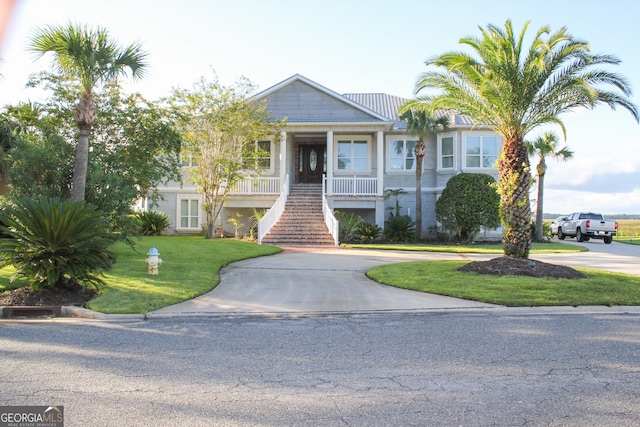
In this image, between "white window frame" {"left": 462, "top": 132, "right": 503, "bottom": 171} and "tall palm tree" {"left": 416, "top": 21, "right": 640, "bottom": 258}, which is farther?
"white window frame" {"left": 462, "top": 132, "right": 503, "bottom": 171}

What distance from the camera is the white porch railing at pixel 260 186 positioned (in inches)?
899

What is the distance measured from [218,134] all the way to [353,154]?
24.2 ft

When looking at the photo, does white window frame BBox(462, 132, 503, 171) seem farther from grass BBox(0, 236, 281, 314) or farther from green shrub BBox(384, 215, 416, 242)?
grass BBox(0, 236, 281, 314)

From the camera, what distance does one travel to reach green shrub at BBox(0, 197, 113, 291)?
8195mm

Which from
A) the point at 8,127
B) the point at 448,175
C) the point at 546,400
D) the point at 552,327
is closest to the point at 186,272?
the point at 552,327

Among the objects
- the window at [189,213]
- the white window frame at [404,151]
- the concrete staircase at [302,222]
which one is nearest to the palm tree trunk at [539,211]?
the white window frame at [404,151]

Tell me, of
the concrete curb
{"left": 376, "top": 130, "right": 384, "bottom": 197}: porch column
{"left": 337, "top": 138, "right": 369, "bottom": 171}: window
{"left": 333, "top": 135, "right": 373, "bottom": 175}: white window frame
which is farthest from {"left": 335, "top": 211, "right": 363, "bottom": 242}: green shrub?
the concrete curb

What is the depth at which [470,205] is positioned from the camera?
69.5ft

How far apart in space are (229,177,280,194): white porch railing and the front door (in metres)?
3.42

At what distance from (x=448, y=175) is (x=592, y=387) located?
2032cm

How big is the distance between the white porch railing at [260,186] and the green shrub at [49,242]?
14264 mm

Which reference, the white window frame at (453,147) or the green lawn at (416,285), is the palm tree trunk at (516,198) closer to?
the green lawn at (416,285)

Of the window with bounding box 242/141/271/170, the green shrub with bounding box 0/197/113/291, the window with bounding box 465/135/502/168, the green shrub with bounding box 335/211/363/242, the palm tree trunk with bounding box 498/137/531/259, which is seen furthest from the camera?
the window with bounding box 465/135/502/168

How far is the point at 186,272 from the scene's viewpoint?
11.1m
